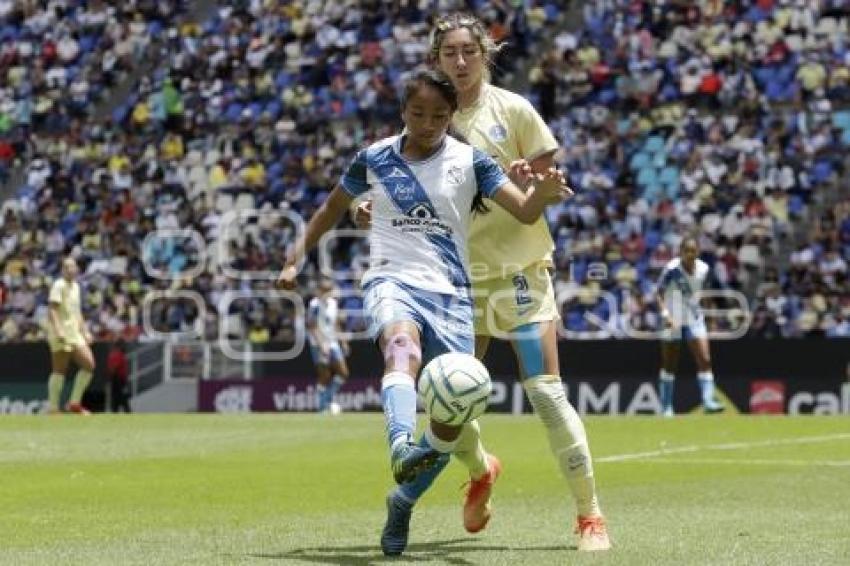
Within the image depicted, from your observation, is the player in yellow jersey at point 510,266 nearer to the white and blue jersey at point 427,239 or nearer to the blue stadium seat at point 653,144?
the white and blue jersey at point 427,239

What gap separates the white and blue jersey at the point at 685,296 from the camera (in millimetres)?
26562

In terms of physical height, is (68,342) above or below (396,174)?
below

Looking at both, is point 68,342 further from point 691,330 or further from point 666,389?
point 691,330

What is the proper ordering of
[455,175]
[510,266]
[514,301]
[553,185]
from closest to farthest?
[553,185], [455,175], [514,301], [510,266]

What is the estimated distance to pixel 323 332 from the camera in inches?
1223

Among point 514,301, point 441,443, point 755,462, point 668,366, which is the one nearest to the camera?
point 441,443

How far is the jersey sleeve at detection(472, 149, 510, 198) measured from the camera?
8594mm

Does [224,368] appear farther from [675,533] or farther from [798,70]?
[675,533]

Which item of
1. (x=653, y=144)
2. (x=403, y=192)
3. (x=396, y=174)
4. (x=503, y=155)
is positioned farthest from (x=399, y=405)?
(x=653, y=144)

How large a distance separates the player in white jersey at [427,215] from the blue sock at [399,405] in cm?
23

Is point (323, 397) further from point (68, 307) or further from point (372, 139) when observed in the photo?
point (372, 139)

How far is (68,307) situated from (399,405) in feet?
68.7

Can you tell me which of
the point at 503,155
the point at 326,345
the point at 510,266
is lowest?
the point at 326,345

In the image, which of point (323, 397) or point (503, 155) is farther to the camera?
point (323, 397)
